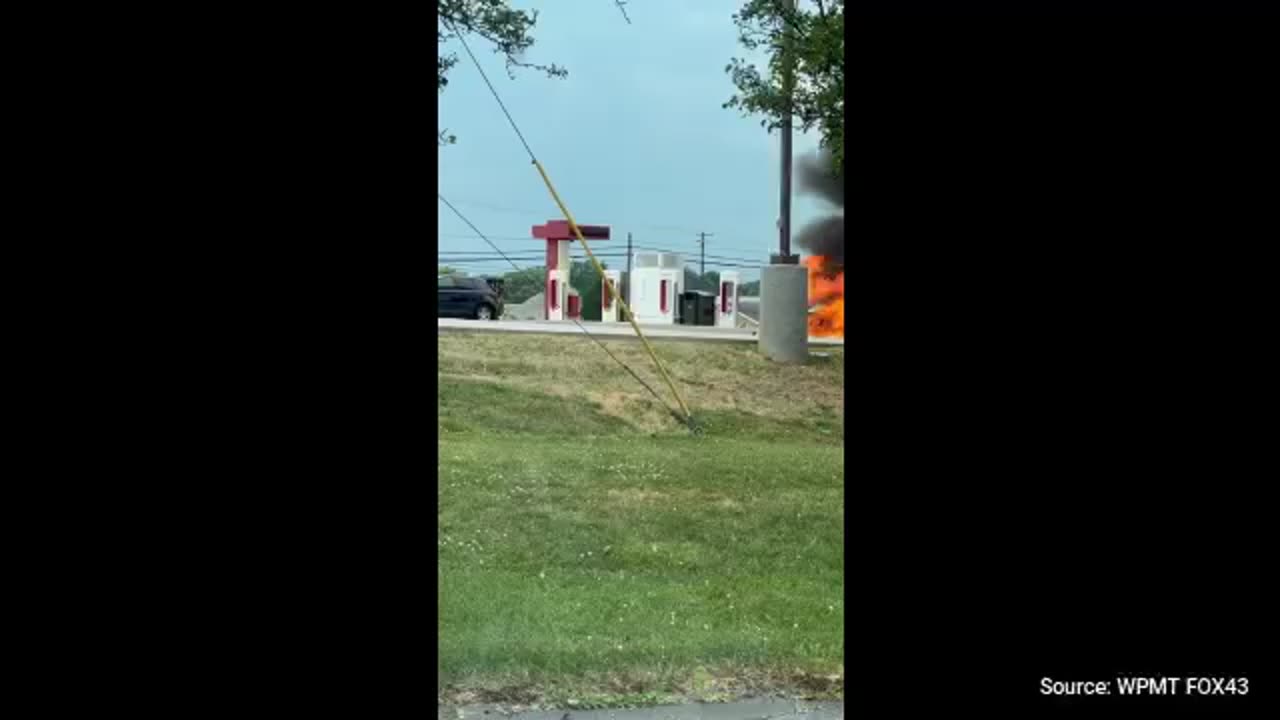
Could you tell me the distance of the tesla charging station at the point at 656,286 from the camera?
4.54 m

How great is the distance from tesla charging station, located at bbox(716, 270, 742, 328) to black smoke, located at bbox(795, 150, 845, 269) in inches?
18.9

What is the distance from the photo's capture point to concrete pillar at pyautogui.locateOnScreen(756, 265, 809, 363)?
4953mm

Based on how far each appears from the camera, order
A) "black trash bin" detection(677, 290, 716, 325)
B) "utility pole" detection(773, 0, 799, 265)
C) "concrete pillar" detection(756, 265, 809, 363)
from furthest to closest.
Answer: "black trash bin" detection(677, 290, 716, 325), "concrete pillar" detection(756, 265, 809, 363), "utility pole" detection(773, 0, 799, 265)

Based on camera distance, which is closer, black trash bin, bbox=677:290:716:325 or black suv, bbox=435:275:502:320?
black suv, bbox=435:275:502:320

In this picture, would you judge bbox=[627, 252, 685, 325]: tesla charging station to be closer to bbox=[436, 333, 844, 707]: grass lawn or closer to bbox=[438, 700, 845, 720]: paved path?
bbox=[436, 333, 844, 707]: grass lawn

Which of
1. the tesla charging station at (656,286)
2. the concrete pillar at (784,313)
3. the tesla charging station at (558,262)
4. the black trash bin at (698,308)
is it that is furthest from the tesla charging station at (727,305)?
the tesla charging station at (558,262)

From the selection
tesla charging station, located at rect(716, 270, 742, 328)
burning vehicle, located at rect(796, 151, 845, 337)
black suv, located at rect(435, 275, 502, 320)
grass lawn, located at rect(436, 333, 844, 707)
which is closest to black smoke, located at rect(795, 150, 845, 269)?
burning vehicle, located at rect(796, 151, 845, 337)

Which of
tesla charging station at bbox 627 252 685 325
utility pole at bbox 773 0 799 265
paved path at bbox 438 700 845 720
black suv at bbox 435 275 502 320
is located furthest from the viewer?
tesla charging station at bbox 627 252 685 325

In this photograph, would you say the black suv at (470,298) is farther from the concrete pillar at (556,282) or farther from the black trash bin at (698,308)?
the black trash bin at (698,308)

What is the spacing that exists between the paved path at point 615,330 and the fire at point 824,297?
6.4 inches

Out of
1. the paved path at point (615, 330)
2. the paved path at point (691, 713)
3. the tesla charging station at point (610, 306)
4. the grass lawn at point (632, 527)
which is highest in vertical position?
the tesla charging station at point (610, 306)
